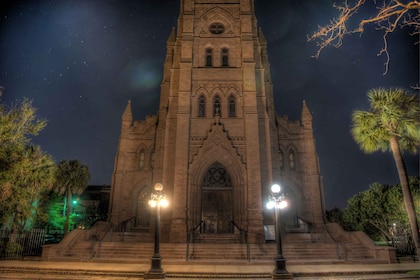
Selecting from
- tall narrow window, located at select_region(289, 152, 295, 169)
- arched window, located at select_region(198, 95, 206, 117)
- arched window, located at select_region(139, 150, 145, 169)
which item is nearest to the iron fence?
arched window, located at select_region(139, 150, 145, 169)

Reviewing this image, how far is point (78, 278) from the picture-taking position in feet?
38.0

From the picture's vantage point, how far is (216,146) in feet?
75.4

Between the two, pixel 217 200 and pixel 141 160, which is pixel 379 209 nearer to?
pixel 217 200

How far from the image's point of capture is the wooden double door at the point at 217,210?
23906 millimetres

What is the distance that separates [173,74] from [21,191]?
50.0 ft

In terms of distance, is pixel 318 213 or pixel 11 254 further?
pixel 318 213

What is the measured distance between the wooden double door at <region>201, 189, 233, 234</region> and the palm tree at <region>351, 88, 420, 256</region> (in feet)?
37.2

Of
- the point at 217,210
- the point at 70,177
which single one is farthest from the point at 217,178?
the point at 70,177

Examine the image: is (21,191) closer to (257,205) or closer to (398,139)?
(257,205)

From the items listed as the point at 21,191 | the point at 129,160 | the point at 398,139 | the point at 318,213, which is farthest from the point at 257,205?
the point at 21,191

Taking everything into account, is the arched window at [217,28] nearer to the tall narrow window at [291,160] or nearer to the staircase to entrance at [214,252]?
the tall narrow window at [291,160]

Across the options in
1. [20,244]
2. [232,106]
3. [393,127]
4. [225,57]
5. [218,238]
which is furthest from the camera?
[225,57]

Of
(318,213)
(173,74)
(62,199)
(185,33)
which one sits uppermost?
(185,33)

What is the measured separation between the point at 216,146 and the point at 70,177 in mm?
14368
